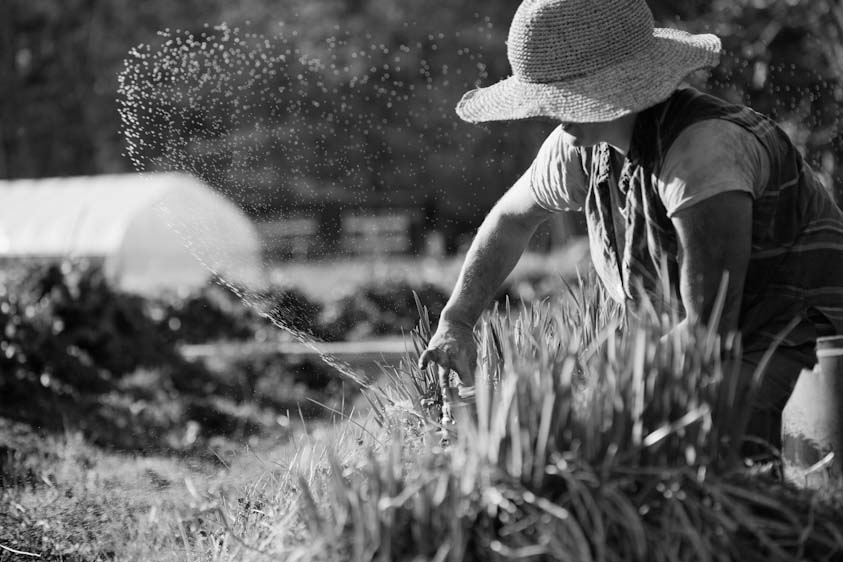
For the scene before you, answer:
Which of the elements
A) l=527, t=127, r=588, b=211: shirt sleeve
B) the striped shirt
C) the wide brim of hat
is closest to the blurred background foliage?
l=527, t=127, r=588, b=211: shirt sleeve

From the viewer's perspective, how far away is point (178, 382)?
8.39 m

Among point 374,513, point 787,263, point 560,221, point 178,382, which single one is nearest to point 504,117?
point 787,263

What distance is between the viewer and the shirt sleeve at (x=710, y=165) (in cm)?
240

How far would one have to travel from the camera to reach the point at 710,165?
2.42 metres

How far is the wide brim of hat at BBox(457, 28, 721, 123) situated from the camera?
8.19 feet

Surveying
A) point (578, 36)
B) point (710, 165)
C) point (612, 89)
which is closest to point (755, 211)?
point (710, 165)

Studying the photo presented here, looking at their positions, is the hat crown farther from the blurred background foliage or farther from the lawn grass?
the blurred background foliage

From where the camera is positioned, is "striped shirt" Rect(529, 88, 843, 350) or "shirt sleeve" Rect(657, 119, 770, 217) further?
"striped shirt" Rect(529, 88, 843, 350)

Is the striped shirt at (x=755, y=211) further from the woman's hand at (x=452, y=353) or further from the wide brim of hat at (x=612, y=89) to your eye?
the woman's hand at (x=452, y=353)

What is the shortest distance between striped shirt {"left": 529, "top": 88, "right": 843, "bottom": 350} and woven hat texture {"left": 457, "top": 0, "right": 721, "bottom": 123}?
109 mm

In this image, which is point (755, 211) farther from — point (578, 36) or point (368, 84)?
point (368, 84)

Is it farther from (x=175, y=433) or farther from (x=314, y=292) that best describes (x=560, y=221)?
(x=175, y=433)

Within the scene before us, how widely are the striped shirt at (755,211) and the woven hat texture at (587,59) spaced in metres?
0.11

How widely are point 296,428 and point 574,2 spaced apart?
4557 mm
